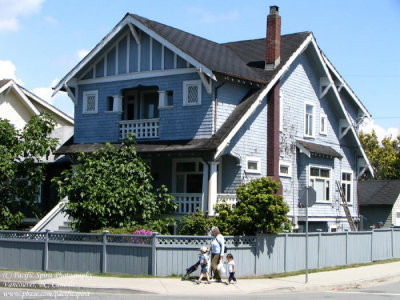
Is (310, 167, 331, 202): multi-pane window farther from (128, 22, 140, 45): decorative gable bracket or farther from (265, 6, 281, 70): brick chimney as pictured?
(128, 22, 140, 45): decorative gable bracket

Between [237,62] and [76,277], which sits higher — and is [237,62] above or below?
above

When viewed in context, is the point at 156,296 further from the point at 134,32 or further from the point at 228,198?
the point at 134,32

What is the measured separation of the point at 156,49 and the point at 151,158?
15.2 feet

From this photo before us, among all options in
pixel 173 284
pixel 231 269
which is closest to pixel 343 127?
pixel 231 269

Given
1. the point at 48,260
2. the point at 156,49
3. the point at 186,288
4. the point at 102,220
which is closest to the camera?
the point at 186,288

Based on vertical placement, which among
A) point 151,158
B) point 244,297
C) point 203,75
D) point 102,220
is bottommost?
point 244,297

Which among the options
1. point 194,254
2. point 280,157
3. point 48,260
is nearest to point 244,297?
point 194,254

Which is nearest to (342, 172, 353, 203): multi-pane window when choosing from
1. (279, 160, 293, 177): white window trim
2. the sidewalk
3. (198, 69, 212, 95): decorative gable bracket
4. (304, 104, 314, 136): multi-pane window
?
(304, 104, 314, 136): multi-pane window

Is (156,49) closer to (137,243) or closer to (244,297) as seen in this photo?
(137,243)

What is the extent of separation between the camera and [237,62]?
2731 cm

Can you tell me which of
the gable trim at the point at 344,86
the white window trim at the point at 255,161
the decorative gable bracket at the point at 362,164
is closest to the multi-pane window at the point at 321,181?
the decorative gable bracket at the point at 362,164

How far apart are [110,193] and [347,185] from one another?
50.6 feet

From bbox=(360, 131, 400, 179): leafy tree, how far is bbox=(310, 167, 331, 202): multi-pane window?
30.2 metres

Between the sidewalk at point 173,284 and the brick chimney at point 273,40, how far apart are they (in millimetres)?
10409
